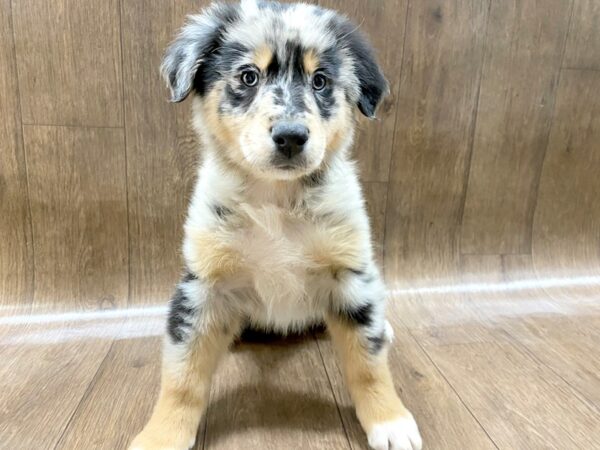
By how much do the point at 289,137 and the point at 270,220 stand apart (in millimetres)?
298

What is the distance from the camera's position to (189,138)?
207 cm

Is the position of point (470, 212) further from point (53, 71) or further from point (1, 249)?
point (1, 249)

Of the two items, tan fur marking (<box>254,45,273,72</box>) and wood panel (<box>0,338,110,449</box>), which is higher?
tan fur marking (<box>254,45,273,72</box>)

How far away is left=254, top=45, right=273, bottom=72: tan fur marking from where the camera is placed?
145cm

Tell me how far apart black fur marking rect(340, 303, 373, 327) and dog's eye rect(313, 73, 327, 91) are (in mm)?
655

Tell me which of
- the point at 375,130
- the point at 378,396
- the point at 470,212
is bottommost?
the point at 378,396

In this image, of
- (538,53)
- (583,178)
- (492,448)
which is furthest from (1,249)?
(583,178)

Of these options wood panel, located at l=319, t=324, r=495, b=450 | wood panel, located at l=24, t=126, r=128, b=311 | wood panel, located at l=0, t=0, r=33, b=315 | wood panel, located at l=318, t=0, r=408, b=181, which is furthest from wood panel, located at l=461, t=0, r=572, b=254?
wood panel, located at l=0, t=0, r=33, b=315

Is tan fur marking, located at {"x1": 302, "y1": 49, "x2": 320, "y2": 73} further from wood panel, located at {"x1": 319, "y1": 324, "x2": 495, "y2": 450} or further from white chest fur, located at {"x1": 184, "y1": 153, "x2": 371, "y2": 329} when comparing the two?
wood panel, located at {"x1": 319, "y1": 324, "x2": 495, "y2": 450}

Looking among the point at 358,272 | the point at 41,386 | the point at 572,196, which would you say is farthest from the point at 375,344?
the point at 572,196

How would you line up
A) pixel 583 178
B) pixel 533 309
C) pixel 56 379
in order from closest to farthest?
pixel 56 379, pixel 533 309, pixel 583 178

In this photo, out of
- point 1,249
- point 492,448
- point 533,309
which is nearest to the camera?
point 492,448

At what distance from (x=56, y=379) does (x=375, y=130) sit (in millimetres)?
1529

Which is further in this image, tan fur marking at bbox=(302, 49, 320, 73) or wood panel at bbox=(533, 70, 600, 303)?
wood panel at bbox=(533, 70, 600, 303)
